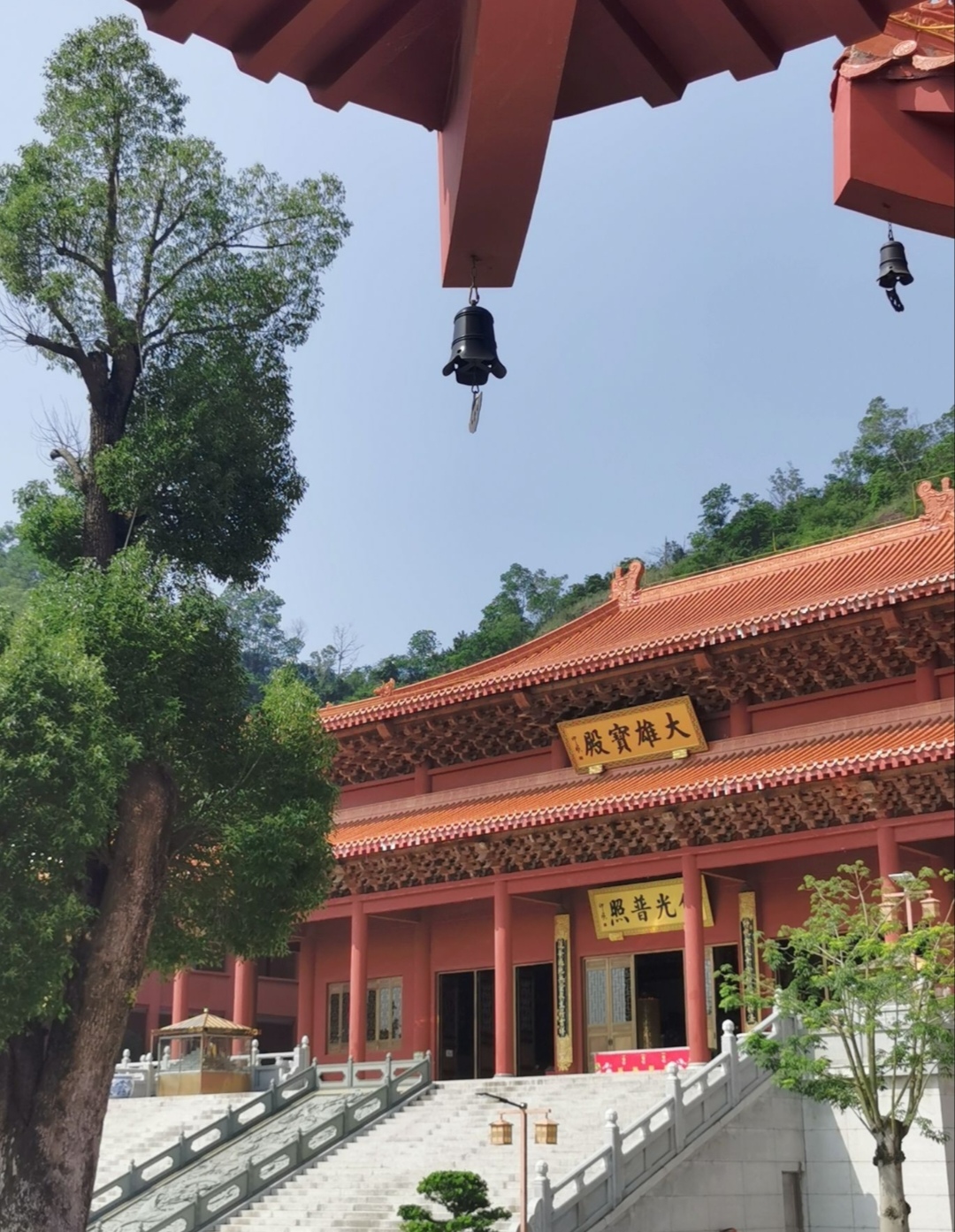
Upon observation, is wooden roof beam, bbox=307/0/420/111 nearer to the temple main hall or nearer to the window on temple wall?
the temple main hall

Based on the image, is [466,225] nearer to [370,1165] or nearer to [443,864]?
[370,1165]

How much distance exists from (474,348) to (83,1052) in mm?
7598

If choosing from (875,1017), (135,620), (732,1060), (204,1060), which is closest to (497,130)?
(135,620)

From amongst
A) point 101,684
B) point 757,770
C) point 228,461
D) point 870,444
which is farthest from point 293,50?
point 870,444

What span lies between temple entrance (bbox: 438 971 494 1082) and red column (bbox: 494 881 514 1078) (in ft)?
6.42

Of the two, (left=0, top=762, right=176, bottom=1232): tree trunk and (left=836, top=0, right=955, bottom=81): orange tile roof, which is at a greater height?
(left=836, top=0, right=955, bottom=81): orange tile roof

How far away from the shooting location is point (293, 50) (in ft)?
13.1

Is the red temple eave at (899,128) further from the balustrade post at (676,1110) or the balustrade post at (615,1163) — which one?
the balustrade post at (676,1110)

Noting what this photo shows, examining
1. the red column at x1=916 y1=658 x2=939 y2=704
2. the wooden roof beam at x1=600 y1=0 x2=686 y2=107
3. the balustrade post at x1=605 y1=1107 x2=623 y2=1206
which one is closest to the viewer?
the wooden roof beam at x1=600 y1=0 x2=686 y2=107

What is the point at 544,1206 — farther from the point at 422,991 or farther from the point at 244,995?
the point at 244,995

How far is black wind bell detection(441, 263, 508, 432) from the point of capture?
4.67m

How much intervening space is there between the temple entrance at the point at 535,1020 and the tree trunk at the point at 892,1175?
852cm

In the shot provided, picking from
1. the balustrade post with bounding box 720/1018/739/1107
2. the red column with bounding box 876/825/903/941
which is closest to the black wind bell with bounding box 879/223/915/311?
the balustrade post with bounding box 720/1018/739/1107

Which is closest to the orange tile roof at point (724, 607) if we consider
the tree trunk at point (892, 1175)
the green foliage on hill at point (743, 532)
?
the tree trunk at point (892, 1175)
